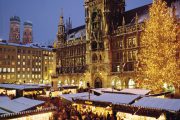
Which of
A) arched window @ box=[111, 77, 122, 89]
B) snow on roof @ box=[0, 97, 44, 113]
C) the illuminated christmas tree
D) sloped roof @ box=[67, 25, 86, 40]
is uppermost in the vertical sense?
sloped roof @ box=[67, 25, 86, 40]

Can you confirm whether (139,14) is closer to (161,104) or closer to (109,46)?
(109,46)

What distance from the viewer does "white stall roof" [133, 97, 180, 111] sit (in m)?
18.1

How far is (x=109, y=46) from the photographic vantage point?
58.0 meters

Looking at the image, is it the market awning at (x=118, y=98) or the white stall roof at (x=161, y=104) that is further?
the market awning at (x=118, y=98)

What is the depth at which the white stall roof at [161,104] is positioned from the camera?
59.3 ft

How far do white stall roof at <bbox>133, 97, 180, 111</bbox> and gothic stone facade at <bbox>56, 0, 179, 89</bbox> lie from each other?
30.2 m

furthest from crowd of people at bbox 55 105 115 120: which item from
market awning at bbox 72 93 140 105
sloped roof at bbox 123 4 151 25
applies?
sloped roof at bbox 123 4 151 25

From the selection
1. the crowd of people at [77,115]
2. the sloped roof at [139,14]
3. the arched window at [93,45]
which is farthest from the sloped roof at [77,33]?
the crowd of people at [77,115]

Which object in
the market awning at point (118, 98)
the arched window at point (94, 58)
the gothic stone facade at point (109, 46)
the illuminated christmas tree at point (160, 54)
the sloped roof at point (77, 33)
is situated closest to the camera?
the market awning at point (118, 98)

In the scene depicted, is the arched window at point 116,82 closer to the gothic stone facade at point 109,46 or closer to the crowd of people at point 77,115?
the gothic stone facade at point 109,46

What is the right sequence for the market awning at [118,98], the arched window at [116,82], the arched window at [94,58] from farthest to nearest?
1. the arched window at [94,58]
2. the arched window at [116,82]
3. the market awning at [118,98]

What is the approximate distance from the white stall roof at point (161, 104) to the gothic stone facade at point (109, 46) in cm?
3022

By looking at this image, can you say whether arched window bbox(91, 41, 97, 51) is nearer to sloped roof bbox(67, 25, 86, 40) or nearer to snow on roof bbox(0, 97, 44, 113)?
sloped roof bbox(67, 25, 86, 40)

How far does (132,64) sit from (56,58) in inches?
1334
